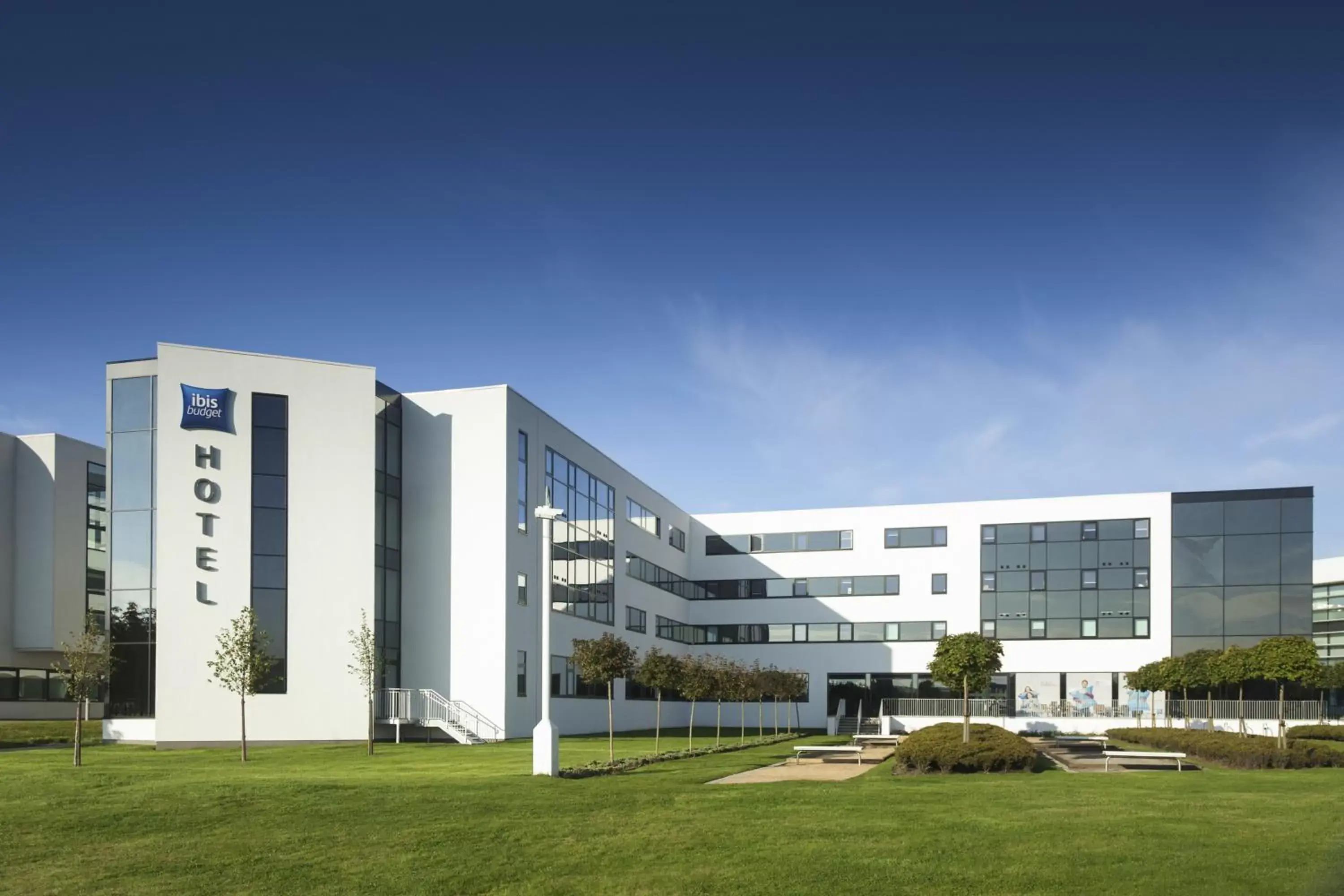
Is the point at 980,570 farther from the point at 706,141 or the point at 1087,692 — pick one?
the point at 706,141

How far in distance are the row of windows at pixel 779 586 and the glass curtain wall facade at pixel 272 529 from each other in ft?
77.9

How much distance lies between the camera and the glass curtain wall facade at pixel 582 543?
46.0 meters

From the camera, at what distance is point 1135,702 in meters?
56.0

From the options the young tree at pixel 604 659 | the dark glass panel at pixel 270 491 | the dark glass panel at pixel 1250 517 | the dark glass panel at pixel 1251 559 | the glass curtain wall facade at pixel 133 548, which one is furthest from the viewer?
the dark glass panel at pixel 1250 517

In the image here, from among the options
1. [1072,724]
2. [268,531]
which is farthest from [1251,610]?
[268,531]

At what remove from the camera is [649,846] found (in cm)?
1470

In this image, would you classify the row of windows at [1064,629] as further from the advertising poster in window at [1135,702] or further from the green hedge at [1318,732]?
the green hedge at [1318,732]

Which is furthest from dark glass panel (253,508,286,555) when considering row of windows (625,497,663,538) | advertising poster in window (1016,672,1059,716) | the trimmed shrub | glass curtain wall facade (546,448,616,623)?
advertising poster in window (1016,672,1059,716)

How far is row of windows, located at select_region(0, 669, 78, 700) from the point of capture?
4653 cm

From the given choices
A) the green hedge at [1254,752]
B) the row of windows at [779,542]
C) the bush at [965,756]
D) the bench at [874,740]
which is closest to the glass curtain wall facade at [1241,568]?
the row of windows at [779,542]

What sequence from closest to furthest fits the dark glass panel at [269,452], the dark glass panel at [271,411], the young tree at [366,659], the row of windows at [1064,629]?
1. the young tree at [366,659]
2. the dark glass panel at [269,452]
3. the dark glass panel at [271,411]
4. the row of windows at [1064,629]

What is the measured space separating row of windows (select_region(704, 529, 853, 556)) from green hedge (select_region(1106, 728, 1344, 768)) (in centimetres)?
3115

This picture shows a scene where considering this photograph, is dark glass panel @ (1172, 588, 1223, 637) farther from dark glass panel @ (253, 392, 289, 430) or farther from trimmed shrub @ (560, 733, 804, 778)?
dark glass panel @ (253, 392, 289, 430)

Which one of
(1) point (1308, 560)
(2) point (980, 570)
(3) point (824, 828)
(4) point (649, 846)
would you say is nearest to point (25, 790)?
(4) point (649, 846)
